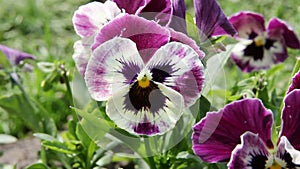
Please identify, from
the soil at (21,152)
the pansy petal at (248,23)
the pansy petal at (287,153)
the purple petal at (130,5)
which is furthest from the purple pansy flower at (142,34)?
the soil at (21,152)

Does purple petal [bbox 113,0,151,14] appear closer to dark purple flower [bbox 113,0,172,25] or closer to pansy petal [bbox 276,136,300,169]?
dark purple flower [bbox 113,0,172,25]

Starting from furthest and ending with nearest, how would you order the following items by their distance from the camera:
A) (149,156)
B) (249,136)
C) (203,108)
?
(149,156)
(203,108)
(249,136)

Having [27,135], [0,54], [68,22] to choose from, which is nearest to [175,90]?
[0,54]

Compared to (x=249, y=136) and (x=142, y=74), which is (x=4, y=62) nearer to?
(x=142, y=74)

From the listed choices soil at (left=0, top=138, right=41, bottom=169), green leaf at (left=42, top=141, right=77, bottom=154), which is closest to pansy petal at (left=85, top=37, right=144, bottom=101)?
green leaf at (left=42, top=141, right=77, bottom=154)

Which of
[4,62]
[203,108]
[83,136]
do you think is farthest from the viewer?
[4,62]

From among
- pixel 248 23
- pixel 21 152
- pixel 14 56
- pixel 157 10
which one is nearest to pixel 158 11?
pixel 157 10
